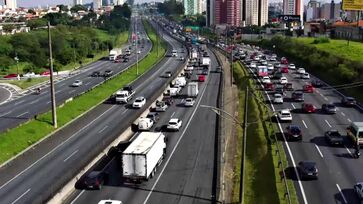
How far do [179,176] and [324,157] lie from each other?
46.5 feet

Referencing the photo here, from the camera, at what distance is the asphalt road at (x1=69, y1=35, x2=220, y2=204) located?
33875 mm

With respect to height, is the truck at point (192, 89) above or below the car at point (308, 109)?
above

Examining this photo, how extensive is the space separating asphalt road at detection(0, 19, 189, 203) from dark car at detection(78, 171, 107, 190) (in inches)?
44.9

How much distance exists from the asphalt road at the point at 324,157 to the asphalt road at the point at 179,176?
7132 mm

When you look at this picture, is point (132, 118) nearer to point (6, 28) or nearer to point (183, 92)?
point (183, 92)

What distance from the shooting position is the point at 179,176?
1508 inches

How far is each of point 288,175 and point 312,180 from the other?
2.10 meters

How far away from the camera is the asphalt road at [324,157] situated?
34.7m

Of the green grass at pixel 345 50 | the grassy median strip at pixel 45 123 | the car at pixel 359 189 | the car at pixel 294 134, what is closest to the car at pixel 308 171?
the car at pixel 359 189

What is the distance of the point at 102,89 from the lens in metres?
81.2

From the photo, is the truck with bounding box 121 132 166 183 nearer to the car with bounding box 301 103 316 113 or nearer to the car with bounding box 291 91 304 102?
the car with bounding box 301 103 316 113

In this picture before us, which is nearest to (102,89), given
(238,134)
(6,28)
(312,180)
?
(238,134)

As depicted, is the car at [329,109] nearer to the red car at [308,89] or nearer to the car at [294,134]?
the car at [294,134]

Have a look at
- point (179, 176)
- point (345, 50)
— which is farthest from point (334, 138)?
point (345, 50)
